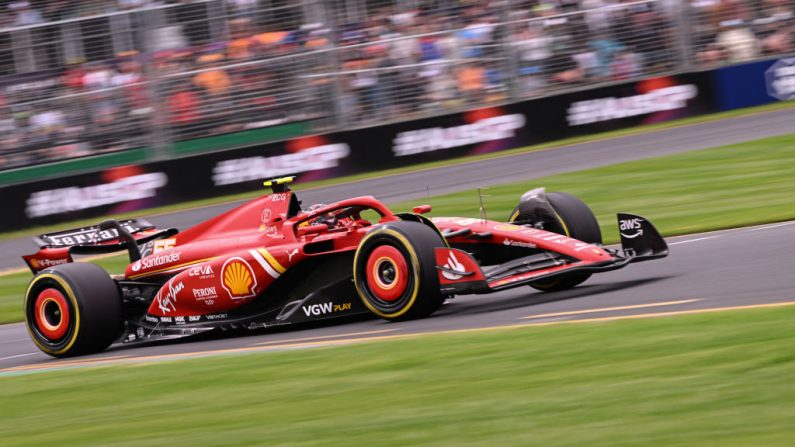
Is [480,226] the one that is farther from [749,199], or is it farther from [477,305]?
[749,199]

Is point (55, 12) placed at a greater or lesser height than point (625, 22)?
greater

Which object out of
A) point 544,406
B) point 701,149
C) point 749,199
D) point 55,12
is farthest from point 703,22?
point 544,406

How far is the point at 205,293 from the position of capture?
9914mm

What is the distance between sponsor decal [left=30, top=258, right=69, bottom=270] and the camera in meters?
10.9

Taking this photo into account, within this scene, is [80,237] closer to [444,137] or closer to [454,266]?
[454,266]

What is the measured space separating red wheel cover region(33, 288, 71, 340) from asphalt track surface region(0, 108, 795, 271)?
7.37m

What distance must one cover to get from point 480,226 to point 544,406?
3888 millimetres

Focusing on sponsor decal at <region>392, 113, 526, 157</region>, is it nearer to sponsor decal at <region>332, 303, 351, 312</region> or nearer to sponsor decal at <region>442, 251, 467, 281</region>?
sponsor decal at <region>332, 303, 351, 312</region>

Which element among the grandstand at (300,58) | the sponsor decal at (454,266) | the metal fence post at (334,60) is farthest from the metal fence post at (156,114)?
the sponsor decal at (454,266)

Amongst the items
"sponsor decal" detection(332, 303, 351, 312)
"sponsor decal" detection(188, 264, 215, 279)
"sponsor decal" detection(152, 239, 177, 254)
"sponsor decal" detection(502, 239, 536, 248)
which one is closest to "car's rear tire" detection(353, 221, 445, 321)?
"sponsor decal" detection(332, 303, 351, 312)

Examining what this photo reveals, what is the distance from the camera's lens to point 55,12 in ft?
68.0

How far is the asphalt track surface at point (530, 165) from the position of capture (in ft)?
60.8

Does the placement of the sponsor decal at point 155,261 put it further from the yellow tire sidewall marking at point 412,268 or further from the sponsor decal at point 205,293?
the yellow tire sidewall marking at point 412,268

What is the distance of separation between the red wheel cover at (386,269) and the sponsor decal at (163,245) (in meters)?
2.38
